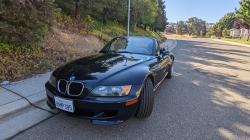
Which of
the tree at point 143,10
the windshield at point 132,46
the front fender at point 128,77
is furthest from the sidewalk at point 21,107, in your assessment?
the tree at point 143,10

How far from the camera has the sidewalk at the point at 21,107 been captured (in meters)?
2.43

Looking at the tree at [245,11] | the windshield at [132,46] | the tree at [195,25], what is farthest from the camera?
the tree at [195,25]

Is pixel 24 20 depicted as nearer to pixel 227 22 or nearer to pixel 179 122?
pixel 179 122

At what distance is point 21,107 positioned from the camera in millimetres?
2900

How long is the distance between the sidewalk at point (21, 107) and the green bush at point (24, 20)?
1.40 meters

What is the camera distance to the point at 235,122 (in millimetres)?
2650

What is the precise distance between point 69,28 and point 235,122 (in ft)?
27.4

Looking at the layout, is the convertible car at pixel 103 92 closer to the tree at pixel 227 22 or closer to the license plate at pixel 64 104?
the license plate at pixel 64 104

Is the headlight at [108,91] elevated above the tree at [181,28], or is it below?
below

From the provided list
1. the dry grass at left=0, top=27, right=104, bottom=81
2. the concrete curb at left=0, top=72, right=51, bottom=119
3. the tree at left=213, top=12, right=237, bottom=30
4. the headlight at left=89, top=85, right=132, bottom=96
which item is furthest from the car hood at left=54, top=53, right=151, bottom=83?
the tree at left=213, top=12, right=237, bottom=30

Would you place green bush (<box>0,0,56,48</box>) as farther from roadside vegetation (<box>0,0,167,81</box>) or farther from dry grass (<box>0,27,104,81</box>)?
dry grass (<box>0,27,104,81</box>)

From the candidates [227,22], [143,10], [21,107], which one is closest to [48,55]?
[21,107]

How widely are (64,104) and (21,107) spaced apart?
1320mm

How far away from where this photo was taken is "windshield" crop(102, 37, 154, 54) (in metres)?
3.68
